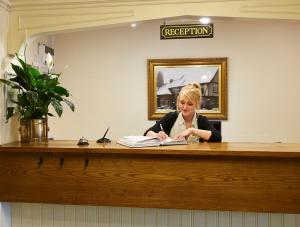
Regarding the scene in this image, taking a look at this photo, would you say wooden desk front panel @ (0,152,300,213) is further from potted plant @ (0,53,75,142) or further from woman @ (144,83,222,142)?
woman @ (144,83,222,142)

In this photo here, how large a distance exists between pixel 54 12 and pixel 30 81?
18.9 inches

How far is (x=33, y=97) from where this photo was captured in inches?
84.0

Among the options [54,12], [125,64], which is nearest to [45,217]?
[54,12]

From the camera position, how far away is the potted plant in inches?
84.5

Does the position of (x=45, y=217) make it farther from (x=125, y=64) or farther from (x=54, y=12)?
(x=125, y=64)

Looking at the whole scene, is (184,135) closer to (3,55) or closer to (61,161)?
(61,161)

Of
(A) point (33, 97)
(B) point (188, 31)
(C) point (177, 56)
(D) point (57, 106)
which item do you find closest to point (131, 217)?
(D) point (57, 106)

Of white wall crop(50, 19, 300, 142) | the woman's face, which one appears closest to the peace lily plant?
the woman's face

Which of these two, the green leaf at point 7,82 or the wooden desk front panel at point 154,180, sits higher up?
the green leaf at point 7,82

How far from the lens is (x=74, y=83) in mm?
4617

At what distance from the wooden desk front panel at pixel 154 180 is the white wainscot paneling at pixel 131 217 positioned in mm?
129

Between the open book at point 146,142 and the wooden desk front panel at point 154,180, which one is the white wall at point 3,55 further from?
the open book at point 146,142

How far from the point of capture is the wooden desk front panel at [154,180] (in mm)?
1883

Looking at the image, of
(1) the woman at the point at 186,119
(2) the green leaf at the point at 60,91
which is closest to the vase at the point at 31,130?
(2) the green leaf at the point at 60,91
